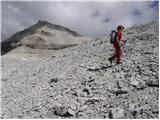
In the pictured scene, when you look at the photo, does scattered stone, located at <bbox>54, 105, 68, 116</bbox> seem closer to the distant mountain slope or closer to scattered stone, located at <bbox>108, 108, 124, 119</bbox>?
scattered stone, located at <bbox>108, 108, 124, 119</bbox>

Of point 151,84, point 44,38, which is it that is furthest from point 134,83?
point 44,38

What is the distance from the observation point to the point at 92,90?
1291 centimetres

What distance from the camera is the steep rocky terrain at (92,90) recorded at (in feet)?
35.6

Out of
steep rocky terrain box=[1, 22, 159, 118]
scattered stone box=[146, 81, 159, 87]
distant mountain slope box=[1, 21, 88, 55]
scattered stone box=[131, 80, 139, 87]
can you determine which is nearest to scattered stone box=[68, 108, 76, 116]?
steep rocky terrain box=[1, 22, 159, 118]

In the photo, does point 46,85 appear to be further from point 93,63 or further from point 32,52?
point 32,52

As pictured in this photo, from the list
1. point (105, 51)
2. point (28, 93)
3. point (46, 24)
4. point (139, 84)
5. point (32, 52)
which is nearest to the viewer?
point (139, 84)

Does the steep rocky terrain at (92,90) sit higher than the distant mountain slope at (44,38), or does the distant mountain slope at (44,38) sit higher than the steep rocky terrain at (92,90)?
the distant mountain slope at (44,38)

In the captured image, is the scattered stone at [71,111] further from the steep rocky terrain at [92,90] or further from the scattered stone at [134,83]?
the scattered stone at [134,83]

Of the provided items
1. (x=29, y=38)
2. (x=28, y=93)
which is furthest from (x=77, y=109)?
(x=29, y=38)

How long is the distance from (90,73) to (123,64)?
168cm

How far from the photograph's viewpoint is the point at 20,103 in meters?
13.1

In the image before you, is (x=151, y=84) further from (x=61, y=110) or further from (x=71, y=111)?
(x=61, y=110)

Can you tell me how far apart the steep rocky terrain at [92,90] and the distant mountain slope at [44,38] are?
345 ft

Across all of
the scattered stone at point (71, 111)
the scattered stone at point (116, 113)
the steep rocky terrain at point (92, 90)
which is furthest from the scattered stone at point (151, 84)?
the scattered stone at point (71, 111)
